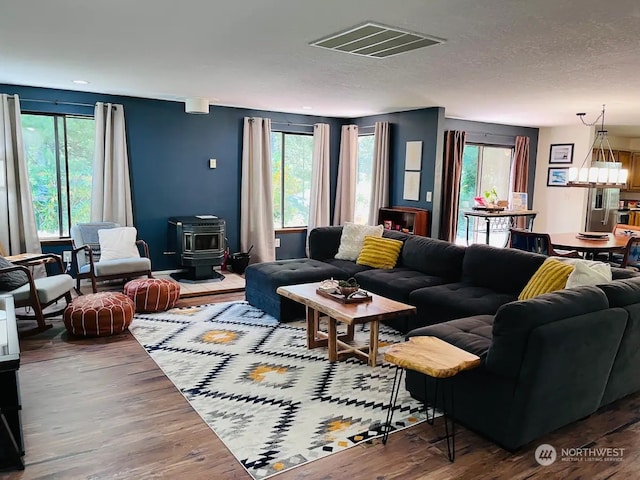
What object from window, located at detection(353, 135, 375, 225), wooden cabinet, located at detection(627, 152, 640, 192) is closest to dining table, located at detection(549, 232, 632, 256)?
window, located at detection(353, 135, 375, 225)

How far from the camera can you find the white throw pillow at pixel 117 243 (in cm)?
550

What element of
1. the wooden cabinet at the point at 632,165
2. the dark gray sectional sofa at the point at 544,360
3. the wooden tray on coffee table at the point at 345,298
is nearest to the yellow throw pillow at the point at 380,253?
the wooden tray on coffee table at the point at 345,298

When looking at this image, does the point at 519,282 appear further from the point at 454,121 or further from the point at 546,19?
the point at 454,121

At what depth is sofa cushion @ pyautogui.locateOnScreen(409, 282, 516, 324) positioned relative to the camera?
12.3 ft

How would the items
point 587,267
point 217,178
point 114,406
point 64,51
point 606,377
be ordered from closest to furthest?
1. point 606,377
2. point 114,406
3. point 587,267
4. point 64,51
5. point 217,178

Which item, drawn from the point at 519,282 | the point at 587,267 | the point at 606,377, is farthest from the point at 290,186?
the point at 606,377

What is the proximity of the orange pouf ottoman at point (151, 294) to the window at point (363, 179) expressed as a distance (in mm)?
3770

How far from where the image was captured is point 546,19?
265 centimetres

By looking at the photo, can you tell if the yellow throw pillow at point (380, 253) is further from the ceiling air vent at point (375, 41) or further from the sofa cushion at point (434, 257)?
the ceiling air vent at point (375, 41)

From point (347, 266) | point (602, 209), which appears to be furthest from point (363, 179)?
point (602, 209)

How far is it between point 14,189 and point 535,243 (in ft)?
19.0

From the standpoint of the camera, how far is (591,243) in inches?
211

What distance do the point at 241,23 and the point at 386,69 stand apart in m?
1.58

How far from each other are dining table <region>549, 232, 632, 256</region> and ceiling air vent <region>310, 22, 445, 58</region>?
3071 millimetres
